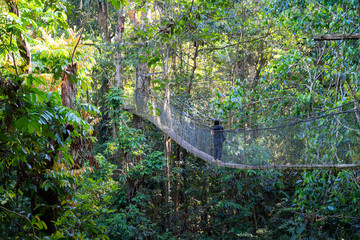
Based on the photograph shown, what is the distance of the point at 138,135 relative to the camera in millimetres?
6430

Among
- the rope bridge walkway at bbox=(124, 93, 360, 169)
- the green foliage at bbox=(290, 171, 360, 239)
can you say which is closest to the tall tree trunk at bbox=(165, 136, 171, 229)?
the rope bridge walkway at bbox=(124, 93, 360, 169)

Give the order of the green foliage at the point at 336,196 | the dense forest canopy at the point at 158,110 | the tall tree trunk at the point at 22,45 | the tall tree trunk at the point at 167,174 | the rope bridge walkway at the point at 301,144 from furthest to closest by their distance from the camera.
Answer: the tall tree trunk at the point at 167,174 < the green foliage at the point at 336,196 < the rope bridge walkway at the point at 301,144 < the tall tree trunk at the point at 22,45 < the dense forest canopy at the point at 158,110

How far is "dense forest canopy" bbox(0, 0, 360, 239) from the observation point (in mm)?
1739

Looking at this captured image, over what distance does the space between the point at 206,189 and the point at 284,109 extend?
4624 mm

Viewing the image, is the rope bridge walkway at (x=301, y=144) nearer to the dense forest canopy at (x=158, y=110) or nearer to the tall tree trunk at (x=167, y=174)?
the dense forest canopy at (x=158, y=110)

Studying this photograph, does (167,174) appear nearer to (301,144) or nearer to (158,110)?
(301,144)

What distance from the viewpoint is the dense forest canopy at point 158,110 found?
1.74m

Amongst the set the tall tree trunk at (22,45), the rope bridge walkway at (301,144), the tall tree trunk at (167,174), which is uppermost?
the tall tree trunk at (22,45)

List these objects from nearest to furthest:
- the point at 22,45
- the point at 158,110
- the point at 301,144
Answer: the point at 158,110 → the point at 22,45 → the point at 301,144

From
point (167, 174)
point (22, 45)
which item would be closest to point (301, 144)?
point (22, 45)

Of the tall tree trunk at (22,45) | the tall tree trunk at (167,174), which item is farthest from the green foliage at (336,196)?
the tall tree trunk at (167,174)

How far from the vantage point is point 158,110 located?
1745 millimetres

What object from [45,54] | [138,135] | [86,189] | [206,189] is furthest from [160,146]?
[45,54]

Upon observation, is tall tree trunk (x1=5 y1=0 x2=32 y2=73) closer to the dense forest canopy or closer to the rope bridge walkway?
the dense forest canopy
